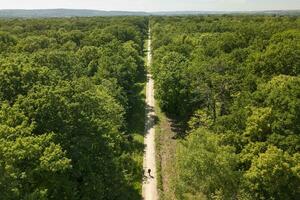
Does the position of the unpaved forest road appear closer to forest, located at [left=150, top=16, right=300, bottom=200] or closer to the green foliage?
forest, located at [left=150, top=16, right=300, bottom=200]

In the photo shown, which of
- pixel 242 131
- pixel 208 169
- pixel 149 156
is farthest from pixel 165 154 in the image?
pixel 208 169

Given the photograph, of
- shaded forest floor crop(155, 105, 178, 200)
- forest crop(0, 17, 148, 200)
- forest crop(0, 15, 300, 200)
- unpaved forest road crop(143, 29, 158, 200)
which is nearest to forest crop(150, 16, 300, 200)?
forest crop(0, 15, 300, 200)

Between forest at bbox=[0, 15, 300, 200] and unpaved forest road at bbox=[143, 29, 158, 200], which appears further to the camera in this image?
unpaved forest road at bbox=[143, 29, 158, 200]

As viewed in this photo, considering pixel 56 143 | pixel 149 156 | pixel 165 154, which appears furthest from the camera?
pixel 165 154

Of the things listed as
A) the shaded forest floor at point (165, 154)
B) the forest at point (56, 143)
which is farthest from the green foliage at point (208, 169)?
the forest at point (56, 143)

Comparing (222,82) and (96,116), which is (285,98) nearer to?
(222,82)

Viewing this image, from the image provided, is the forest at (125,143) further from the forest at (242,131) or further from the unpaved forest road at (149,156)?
the unpaved forest road at (149,156)

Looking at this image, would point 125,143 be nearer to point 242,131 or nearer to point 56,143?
point 242,131

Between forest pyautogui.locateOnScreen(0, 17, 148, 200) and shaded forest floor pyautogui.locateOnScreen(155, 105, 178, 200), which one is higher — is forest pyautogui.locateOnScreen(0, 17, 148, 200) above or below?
above

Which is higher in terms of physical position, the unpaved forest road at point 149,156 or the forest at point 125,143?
the forest at point 125,143

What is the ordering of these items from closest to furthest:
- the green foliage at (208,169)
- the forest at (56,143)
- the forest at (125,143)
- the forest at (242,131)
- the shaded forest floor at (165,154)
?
the forest at (56,143) → the forest at (125,143) → the green foliage at (208,169) → the forest at (242,131) → the shaded forest floor at (165,154)

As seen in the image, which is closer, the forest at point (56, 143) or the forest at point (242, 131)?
the forest at point (56, 143)

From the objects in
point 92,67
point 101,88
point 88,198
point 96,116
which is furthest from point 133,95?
point 88,198
